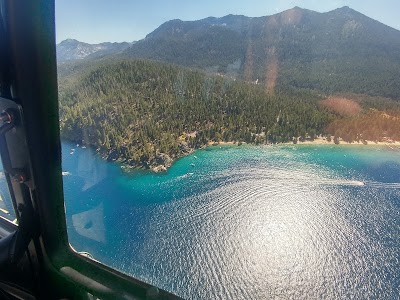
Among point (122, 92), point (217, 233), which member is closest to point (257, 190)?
point (217, 233)

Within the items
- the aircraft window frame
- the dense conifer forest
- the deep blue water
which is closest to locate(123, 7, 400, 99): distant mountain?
the dense conifer forest

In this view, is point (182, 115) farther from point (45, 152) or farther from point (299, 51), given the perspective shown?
point (299, 51)

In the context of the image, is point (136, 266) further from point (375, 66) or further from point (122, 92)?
point (375, 66)

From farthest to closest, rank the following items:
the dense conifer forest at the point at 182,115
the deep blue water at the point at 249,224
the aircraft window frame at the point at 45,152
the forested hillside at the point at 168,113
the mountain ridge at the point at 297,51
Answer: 1. the mountain ridge at the point at 297,51
2. the dense conifer forest at the point at 182,115
3. the forested hillside at the point at 168,113
4. the deep blue water at the point at 249,224
5. the aircraft window frame at the point at 45,152

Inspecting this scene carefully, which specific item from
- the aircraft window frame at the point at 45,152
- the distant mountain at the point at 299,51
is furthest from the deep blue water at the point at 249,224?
the distant mountain at the point at 299,51

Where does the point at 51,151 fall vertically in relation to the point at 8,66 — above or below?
below

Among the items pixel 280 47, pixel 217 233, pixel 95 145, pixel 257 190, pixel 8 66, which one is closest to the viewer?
pixel 8 66

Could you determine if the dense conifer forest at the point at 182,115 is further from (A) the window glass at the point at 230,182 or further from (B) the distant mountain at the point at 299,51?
(B) the distant mountain at the point at 299,51

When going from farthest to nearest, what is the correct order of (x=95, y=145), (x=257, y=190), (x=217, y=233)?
(x=95, y=145)
(x=257, y=190)
(x=217, y=233)
